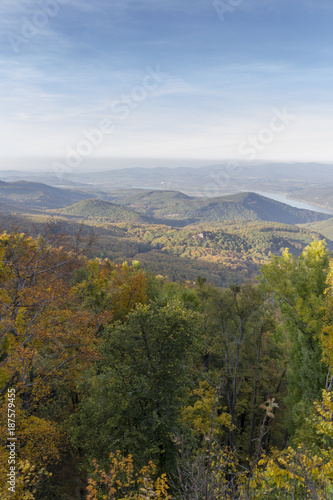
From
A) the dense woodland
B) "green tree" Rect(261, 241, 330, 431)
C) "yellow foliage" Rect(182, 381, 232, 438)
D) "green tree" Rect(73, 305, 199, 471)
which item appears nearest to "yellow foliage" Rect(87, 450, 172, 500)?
the dense woodland

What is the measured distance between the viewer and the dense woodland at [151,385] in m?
11.0

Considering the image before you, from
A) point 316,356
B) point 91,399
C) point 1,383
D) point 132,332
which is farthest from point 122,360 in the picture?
point 316,356

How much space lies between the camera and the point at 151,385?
13172mm

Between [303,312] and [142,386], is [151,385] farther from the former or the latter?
[303,312]

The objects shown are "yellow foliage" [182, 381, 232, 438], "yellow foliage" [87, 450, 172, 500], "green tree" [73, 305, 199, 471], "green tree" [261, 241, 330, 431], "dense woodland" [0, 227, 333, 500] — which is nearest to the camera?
"yellow foliage" [87, 450, 172, 500]

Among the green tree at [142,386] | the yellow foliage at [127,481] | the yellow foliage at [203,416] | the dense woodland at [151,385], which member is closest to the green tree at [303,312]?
the dense woodland at [151,385]

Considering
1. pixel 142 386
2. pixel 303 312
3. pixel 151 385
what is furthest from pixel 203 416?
pixel 303 312

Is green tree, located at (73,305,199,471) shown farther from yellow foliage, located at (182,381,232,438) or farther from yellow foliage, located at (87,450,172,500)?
yellow foliage, located at (182,381,232,438)

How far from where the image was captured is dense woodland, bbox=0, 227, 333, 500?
10969 mm

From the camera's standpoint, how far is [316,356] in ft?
56.5

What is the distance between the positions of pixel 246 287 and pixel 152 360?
955 centimetres

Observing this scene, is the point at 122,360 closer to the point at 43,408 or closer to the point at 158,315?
the point at 158,315

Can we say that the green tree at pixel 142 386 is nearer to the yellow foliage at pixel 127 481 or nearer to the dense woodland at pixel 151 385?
the dense woodland at pixel 151 385

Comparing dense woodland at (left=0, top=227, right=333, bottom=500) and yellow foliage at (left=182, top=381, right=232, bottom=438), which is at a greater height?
dense woodland at (left=0, top=227, right=333, bottom=500)
